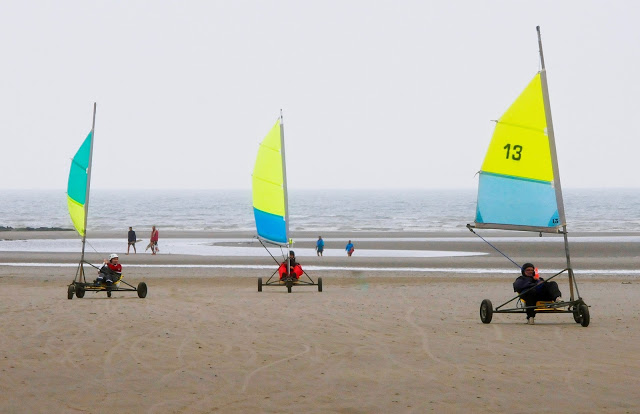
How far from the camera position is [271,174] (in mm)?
22953

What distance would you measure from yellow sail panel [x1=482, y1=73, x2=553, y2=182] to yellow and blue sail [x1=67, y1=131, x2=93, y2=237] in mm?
10956

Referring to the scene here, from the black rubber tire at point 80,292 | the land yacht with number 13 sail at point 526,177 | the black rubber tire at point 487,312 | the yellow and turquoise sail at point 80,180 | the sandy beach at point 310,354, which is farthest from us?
the yellow and turquoise sail at point 80,180

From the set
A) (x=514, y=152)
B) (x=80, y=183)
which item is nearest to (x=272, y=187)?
(x=80, y=183)

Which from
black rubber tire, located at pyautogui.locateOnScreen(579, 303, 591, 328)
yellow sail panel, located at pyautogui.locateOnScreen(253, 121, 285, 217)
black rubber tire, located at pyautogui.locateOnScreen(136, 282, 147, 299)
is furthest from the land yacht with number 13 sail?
yellow sail panel, located at pyautogui.locateOnScreen(253, 121, 285, 217)

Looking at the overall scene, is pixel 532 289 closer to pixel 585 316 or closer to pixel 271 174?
pixel 585 316

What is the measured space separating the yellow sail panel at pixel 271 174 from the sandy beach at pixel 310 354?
279cm

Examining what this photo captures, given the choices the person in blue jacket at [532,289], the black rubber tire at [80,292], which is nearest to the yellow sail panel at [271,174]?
the black rubber tire at [80,292]

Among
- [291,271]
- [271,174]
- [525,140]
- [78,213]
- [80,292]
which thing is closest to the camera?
[525,140]

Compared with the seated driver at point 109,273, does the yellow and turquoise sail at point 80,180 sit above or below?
above

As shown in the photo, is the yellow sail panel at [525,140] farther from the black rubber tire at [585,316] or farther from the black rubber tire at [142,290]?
the black rubber tire at [142,290]

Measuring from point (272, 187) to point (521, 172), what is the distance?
408 inches

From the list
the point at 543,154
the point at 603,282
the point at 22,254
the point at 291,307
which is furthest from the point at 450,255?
the point at 543,154

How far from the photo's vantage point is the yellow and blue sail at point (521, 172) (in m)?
13.5

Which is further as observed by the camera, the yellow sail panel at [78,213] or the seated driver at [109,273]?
the yellow sail panel at [78,213]
